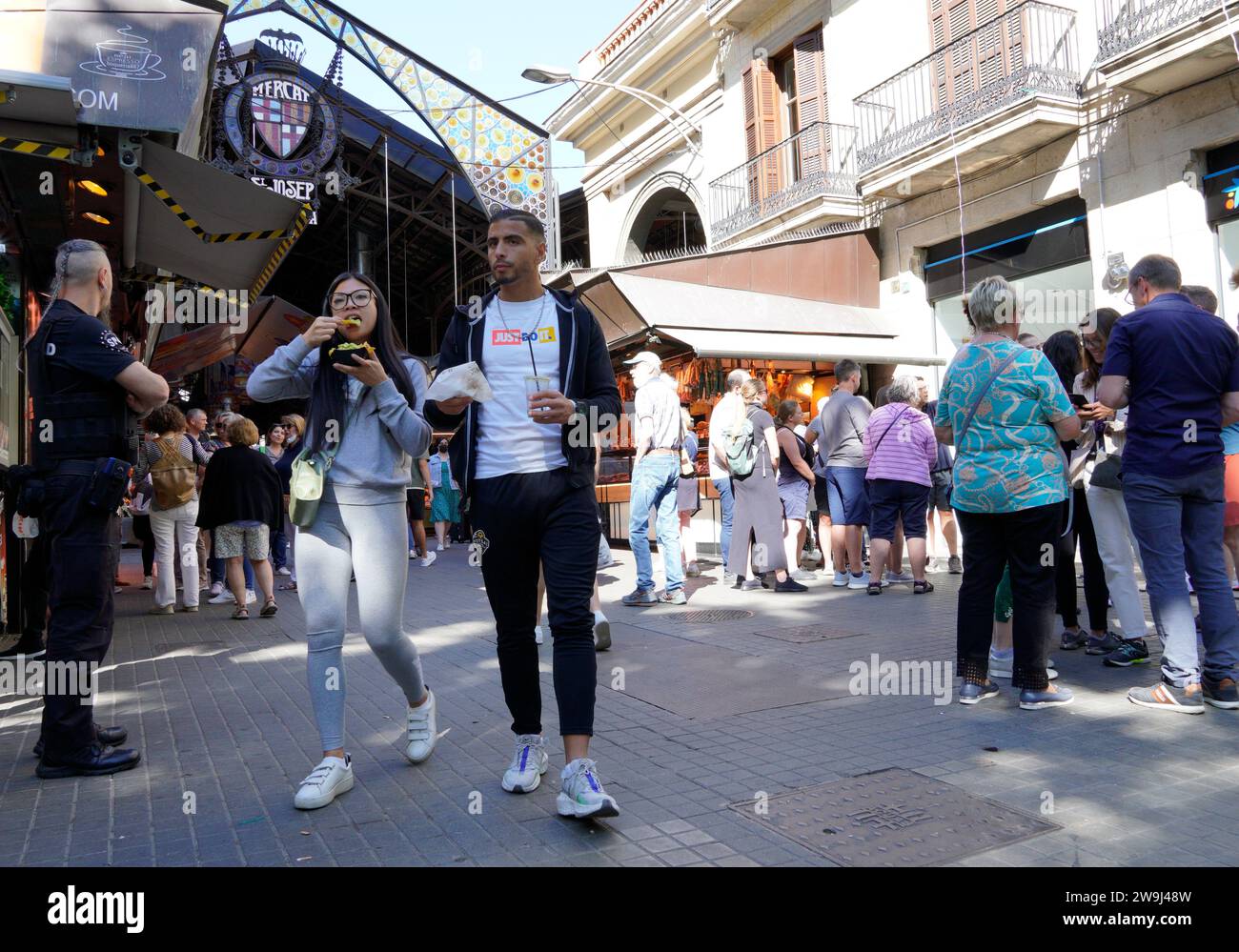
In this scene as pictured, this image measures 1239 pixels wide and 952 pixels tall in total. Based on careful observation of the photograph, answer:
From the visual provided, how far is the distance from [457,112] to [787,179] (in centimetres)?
622

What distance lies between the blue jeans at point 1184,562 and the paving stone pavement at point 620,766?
28 cm

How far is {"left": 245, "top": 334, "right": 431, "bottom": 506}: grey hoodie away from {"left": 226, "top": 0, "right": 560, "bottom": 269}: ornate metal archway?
14.0 meters

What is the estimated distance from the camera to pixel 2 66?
5.80m

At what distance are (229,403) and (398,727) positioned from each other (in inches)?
860

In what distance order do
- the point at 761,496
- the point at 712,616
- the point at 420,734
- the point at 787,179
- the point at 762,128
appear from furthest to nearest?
the point at 762,128 → the point at 787,179 → the point at 761,496 → the point at 712,616 → the point at 420,734

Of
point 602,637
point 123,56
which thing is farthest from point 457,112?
point 602,637

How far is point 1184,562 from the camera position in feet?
14.6

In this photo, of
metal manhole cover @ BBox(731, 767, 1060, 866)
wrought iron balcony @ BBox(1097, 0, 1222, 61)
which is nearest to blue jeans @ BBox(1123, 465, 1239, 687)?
metal manhole cover @ BBox(731, 767, 1060, 866)

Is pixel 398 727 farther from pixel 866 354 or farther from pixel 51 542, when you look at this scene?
pixel 866 354

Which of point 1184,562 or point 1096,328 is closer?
point 1184,562

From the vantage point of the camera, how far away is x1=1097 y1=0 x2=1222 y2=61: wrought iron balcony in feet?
34.9

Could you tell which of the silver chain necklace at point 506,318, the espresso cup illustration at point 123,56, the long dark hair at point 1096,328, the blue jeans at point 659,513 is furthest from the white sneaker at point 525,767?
the espresso cup illustration at point 123,56

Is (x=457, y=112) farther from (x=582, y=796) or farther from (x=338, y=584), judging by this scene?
(x=582, y=796)

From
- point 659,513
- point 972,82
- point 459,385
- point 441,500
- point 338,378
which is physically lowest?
point 659,513
